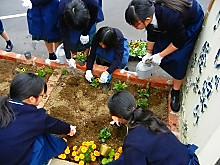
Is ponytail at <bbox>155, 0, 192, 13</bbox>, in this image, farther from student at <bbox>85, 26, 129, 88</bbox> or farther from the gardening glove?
the gardening glove

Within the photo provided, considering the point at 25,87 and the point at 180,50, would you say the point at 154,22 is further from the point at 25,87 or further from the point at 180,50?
the point at 25,87

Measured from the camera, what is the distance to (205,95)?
2.66m

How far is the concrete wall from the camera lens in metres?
2.29

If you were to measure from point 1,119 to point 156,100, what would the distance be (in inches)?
70.4

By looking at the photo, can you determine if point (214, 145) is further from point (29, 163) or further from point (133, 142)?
point (29, 163)

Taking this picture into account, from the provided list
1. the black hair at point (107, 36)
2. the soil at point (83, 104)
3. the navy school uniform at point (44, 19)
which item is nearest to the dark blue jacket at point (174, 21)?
the black hair at point (107, 36)

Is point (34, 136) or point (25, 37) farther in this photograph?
point (25, 37)

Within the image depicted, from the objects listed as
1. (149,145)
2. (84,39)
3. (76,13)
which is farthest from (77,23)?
(149,145)

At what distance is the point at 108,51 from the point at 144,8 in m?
0.92

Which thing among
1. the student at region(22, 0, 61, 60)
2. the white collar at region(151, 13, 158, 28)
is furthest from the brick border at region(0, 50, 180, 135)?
the white collar at region(151, 13, 158, 28)

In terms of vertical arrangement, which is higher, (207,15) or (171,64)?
(207,15)

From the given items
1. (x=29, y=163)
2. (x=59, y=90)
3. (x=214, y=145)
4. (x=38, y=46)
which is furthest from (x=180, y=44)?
(x=38, y=46)

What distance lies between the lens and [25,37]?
192 inches

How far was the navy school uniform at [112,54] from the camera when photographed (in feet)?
11.5
